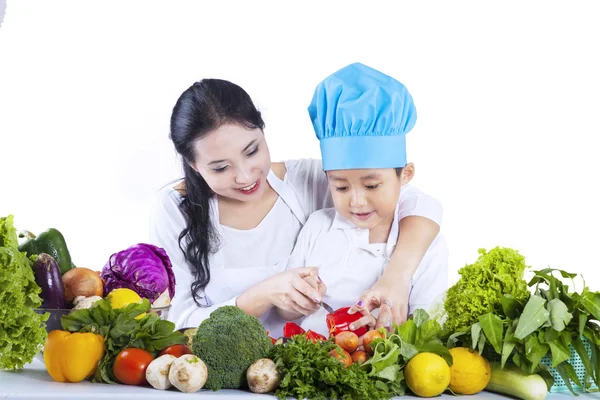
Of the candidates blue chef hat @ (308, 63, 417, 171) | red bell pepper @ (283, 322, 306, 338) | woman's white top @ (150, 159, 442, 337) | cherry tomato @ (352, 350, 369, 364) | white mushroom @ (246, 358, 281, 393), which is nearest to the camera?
white mushroom @ (246, 358, 281, 393)

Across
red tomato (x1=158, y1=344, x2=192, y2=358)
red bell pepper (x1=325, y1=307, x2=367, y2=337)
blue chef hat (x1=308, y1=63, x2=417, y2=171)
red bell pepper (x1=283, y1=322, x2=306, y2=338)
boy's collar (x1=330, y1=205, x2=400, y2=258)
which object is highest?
blue chef hat (x1=308, y1=63, x2=417, y2=171)

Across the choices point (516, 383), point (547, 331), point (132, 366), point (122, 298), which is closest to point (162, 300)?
point (122, 298)

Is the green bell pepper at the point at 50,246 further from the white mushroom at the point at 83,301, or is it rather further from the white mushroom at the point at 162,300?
the white mushroom at the point at 162,300

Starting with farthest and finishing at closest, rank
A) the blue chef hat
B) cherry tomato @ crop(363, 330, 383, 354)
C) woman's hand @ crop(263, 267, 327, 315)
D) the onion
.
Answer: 1. woman's hand @ crop(263, 267, 327, 315)
2. the blue chef hat
3. the onion
4. cherry tomato @ crop(363, 330, 383, 354)

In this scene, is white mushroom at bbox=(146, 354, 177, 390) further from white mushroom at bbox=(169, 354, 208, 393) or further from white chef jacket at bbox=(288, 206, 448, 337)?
white chef jacket at bbox=(288, 206, 448, 337)

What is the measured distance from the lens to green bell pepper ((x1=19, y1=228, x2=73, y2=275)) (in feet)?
13.1

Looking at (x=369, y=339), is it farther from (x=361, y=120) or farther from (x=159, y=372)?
(x=361, y=120)

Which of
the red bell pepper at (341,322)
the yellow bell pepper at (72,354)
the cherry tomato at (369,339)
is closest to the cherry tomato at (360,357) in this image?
the cherry tomato at (369,339)

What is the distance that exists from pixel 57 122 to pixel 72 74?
303 millimetres

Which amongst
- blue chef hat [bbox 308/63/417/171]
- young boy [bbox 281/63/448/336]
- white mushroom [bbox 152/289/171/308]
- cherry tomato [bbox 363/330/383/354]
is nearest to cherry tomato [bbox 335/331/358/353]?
cherry tomato [bbox 363/330/383/354]

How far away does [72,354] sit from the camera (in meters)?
3.53

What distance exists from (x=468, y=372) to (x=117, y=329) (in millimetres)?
1545

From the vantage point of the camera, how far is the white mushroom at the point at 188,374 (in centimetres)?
337

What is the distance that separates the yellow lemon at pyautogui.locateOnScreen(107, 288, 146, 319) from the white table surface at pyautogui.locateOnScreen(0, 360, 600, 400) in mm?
408
